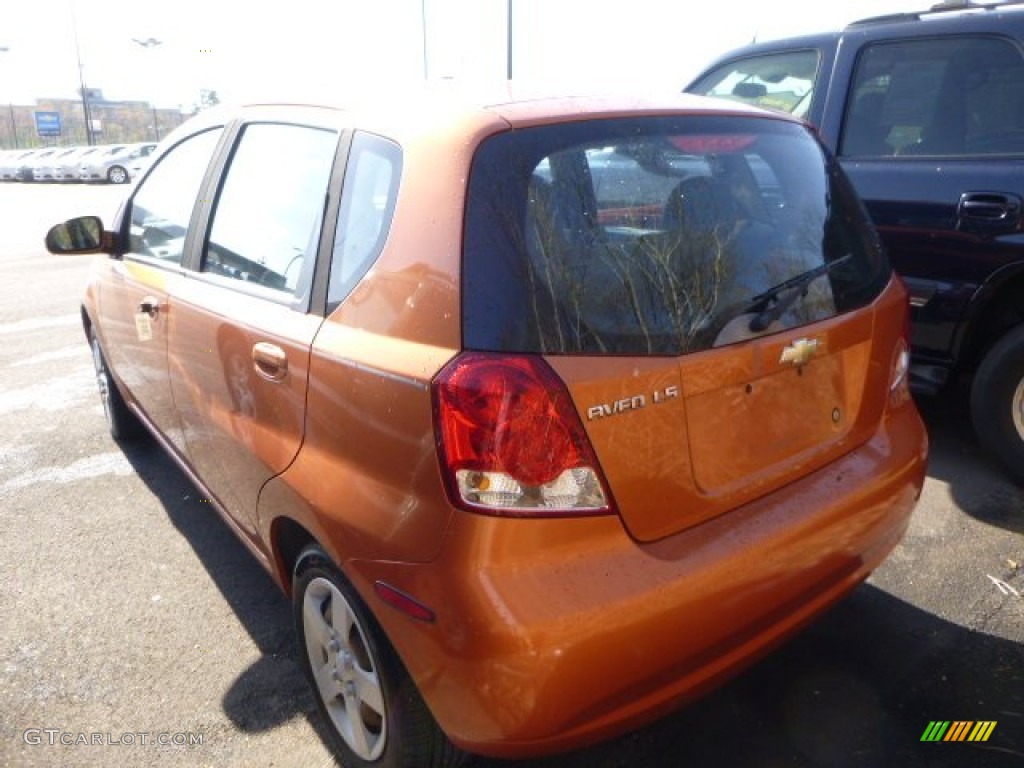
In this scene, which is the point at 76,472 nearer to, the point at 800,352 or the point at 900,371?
the point at 800,352

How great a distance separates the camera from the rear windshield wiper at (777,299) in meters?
2.09

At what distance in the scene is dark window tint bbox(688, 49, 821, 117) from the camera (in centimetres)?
446

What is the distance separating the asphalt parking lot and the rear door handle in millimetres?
1028

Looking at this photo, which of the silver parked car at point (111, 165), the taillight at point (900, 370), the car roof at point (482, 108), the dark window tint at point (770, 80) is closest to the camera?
the car roof at point (482, 108)

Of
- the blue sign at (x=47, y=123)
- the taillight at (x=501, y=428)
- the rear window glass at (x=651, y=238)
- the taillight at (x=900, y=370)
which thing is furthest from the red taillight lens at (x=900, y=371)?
the blue sign at (x=47, y=123)

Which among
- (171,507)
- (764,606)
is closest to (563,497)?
(764,606)

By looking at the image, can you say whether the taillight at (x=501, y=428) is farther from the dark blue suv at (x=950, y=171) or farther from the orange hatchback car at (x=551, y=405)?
the dark blue suv at (x=950, y=171)

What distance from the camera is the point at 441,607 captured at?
1.74 metres

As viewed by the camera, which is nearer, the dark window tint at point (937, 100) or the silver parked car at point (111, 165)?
the dark window tint at point (937, 100)

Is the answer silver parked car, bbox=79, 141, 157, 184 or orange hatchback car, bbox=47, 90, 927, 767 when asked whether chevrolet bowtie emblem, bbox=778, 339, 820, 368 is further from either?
silver parked car, bbox=79, 141, 157, 184

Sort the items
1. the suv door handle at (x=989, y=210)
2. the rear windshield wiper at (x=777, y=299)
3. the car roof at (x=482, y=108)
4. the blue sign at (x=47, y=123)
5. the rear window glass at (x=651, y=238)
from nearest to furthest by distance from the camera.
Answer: the rear window glass at (x=651, y=238) < the car roof at (x=482, y=108) < the rear windshield wiper at (x=777, y=299) < the suv door handle at (x=989, y=210) < the blue sign at (x=47, y=123)

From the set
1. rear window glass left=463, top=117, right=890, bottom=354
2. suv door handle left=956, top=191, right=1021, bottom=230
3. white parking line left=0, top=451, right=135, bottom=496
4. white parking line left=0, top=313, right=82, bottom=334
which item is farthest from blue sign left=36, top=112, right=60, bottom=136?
rear window glass left=463, top=117, right=890, bottom=354

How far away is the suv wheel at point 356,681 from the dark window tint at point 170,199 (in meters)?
1.46

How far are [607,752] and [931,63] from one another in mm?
3394
